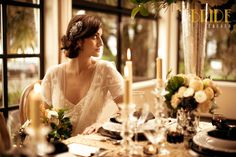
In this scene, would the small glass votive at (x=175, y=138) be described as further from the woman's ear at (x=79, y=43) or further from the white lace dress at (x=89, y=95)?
the woman's ear at (x=79, y=43)

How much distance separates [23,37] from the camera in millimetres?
2990

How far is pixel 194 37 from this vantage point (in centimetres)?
220

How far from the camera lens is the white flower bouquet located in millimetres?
1590

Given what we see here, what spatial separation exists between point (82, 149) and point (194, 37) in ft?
3.52

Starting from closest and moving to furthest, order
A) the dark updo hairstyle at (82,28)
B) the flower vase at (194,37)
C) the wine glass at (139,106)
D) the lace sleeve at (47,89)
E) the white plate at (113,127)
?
the wine glass at (139,106) → the white plate at (113,127) → the flower vase at (194,37) → the dark updo hairstyle at (82,28) → the lace sleeve at (47,89)

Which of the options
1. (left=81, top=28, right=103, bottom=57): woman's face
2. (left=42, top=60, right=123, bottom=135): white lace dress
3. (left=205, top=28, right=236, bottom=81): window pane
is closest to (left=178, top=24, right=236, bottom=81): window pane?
(left=205, top=28, right=236, bottom=81): window pane

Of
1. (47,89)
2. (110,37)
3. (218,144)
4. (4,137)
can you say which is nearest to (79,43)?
(47,89)

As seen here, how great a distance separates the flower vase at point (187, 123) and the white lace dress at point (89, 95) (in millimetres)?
769

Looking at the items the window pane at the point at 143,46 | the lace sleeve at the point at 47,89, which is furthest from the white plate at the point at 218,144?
the window pane at the point at 143,46

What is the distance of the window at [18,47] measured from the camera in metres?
2.78

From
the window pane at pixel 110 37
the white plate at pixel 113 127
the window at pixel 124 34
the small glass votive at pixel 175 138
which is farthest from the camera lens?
the window pane at pixel 110 37

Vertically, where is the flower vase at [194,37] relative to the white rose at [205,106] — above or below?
above

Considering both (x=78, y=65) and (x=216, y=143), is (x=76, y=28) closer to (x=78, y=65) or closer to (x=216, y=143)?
(x=78, y=65)

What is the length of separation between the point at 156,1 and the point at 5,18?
1.35m
